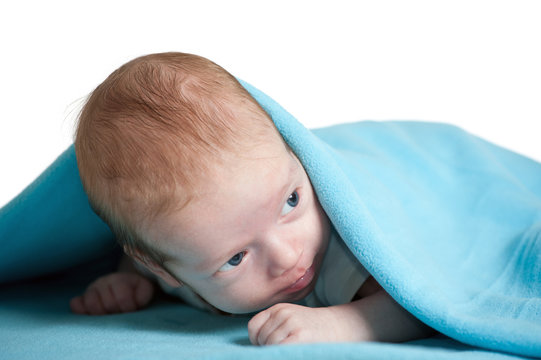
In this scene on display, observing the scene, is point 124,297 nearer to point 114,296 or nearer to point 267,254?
point 114,296

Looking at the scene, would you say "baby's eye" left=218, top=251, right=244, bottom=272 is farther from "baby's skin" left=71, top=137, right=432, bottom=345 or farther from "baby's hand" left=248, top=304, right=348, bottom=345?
"baby's hand" left=248, top=304, right=348, bottom=345

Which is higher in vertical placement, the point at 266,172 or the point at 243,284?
the point at 266,172

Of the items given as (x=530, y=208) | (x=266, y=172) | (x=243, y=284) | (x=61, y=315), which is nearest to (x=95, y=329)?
(x=61, y=315)

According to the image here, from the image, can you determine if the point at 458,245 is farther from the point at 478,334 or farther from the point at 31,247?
the point at 31,247

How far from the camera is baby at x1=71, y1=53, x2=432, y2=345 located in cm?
109

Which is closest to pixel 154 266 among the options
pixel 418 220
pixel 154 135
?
pixel 154 135

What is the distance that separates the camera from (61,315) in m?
1.45

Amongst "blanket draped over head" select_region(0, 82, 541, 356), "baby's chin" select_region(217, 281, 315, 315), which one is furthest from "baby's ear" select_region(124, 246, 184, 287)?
"blanket draped over head" select_region(0, 82, 541, 356)

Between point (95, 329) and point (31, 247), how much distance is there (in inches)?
14.2

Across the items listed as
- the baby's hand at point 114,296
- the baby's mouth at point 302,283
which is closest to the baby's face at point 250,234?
the baby's mouth at point 302,283

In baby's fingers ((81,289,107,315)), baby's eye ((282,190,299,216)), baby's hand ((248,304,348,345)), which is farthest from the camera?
baby's fingers ((81,289,107,315))

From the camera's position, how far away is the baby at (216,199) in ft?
3.58

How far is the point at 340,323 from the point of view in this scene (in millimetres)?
1131

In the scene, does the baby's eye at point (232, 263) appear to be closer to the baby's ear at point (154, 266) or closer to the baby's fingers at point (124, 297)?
the baby's ear at point (154, 266)
